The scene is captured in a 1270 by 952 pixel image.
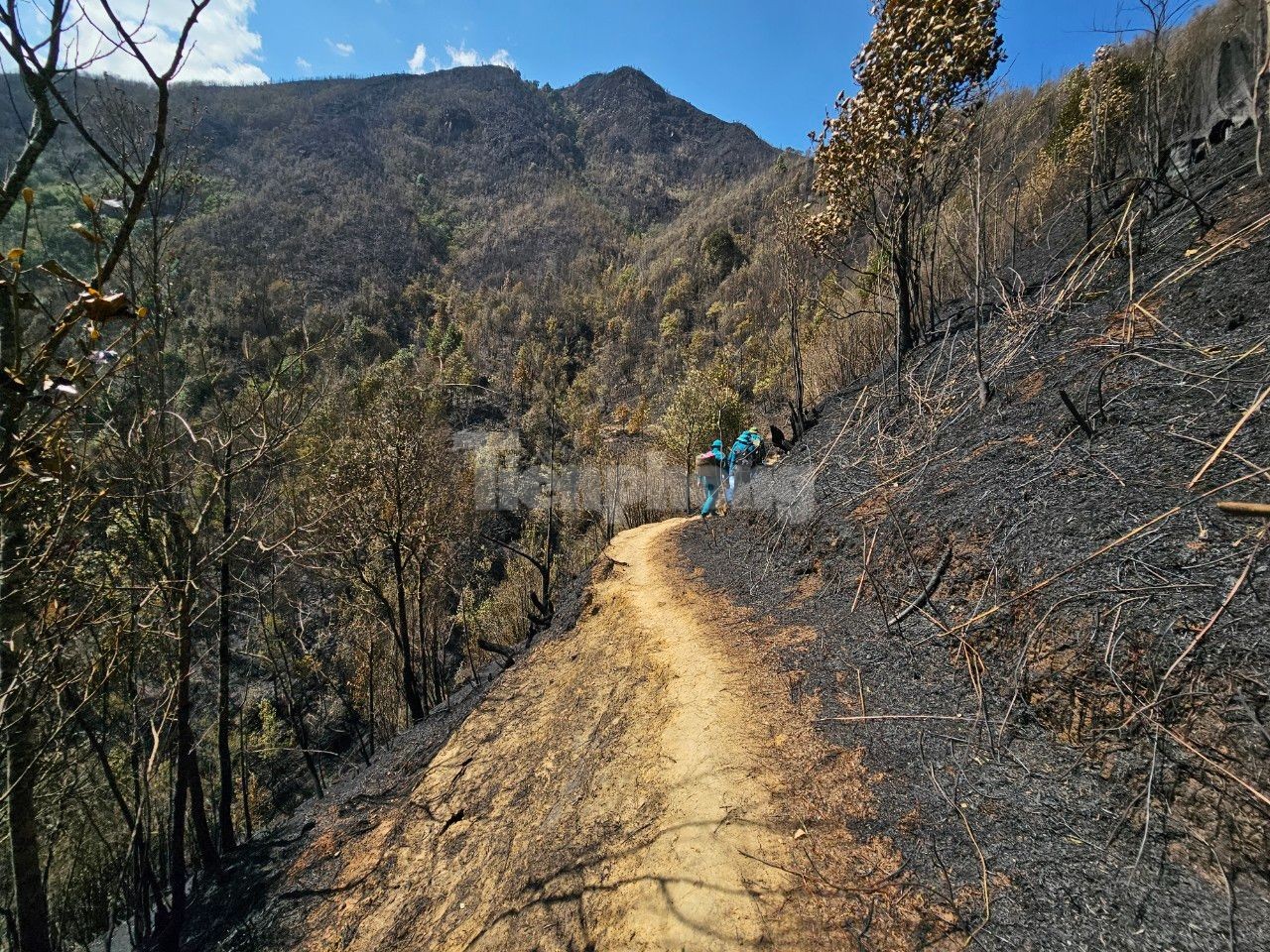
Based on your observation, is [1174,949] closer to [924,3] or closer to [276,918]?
[276,918]

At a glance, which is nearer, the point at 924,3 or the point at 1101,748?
the point at 1101,748

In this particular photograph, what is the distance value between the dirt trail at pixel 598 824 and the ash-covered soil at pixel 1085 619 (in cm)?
49

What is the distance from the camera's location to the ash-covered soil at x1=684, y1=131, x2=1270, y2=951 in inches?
67.1

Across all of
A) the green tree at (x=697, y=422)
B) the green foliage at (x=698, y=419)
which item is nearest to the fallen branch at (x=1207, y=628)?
the green tree at (x=697, y=422)

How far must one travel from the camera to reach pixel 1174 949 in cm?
150

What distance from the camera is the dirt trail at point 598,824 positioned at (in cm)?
234

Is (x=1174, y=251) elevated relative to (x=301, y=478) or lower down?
lower down

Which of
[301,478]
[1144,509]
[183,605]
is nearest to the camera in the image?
[1144,509]

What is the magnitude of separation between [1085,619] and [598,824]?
2743 millimetres

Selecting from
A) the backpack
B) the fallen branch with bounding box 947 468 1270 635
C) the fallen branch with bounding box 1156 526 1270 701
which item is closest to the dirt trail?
the fallen branch with bounding box 947 468 1270 635

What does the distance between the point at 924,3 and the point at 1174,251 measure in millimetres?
3469

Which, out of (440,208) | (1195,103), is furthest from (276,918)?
(440,208)

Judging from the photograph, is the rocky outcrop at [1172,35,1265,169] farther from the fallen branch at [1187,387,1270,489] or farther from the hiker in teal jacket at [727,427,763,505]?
the hiker in teal jacket at [727,427,763,505]

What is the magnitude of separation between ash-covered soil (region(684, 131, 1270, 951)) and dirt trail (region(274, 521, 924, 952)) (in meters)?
0.49
